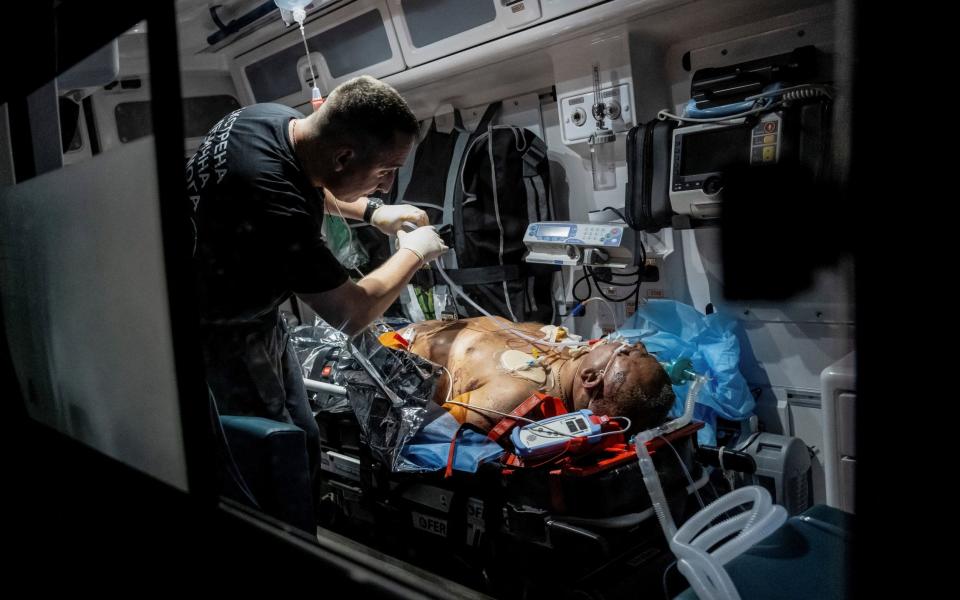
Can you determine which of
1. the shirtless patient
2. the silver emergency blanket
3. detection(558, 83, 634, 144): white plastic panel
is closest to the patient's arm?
the shirtless patient

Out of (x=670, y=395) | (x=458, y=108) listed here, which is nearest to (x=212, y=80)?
(x=458, y=108)

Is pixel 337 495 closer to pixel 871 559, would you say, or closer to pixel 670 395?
pixel 670 395

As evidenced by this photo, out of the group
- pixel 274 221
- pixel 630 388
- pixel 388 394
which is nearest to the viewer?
pixel 274 221

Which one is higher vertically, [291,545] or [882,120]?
[882,120]

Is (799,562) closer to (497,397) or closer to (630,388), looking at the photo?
(630,388)

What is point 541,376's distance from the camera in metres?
3.08

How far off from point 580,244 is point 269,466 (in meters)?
2.18

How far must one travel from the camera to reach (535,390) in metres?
2.99

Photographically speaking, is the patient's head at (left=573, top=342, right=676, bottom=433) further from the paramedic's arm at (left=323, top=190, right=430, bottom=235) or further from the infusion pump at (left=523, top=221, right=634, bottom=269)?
the paramedic's arm at (left=323, top=190, right=430, bottom=235)

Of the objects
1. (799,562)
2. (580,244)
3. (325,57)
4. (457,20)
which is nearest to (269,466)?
(799,562)

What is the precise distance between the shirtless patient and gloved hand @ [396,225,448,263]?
0.67 meters

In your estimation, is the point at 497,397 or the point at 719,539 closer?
the point at 719,539

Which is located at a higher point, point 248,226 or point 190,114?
point 190,114

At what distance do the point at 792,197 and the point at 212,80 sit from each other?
4.31 meters
